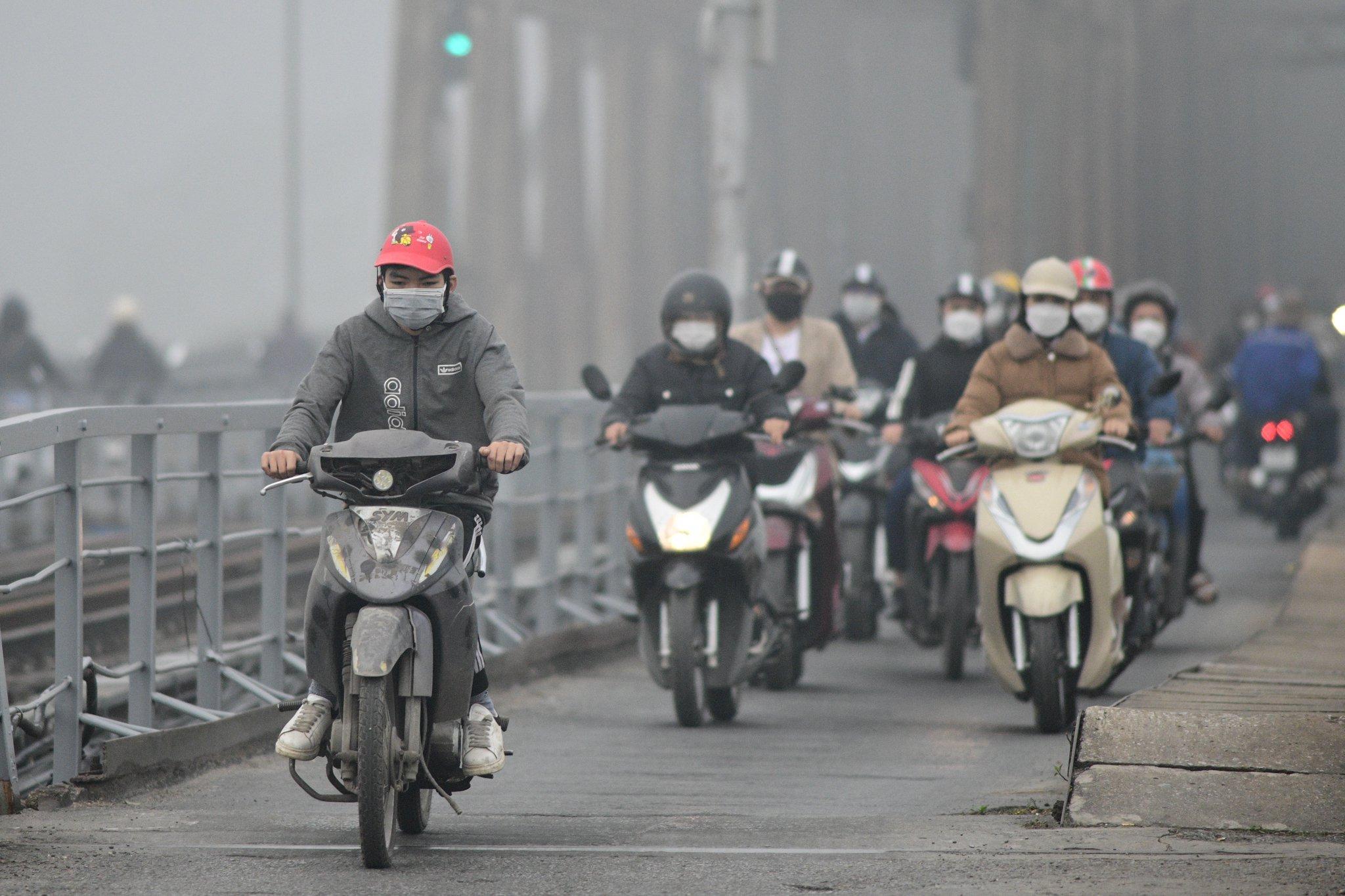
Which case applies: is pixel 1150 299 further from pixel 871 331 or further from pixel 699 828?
pixel 699 828

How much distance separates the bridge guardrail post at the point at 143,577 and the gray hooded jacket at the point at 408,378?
1552mm

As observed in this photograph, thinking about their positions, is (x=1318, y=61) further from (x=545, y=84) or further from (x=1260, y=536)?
(x=1260, y=536)

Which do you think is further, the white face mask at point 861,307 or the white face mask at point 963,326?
the white face mask at point 861,307

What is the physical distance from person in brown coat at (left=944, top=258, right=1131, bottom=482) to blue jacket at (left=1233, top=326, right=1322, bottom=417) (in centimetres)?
942

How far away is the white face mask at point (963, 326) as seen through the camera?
11906 millimetres

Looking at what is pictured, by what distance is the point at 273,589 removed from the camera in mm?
9312

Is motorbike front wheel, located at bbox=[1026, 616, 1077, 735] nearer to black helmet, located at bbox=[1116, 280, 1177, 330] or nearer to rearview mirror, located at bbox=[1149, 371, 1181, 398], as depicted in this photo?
rearview mirror, located at bbox=[1149, 371, 1181, 398]

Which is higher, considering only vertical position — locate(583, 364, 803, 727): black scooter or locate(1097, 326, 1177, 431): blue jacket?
locate(1097, 326, 1177, 431): blue jacket

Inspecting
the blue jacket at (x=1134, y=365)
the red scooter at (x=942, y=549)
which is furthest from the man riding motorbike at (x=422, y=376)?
the blue jacket at (x=1134, y=365)

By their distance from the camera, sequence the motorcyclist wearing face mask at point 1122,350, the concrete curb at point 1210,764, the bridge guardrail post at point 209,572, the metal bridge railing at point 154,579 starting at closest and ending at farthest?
the concrete curb at point 1210,764 < the metal bridge railing at point 154,579 < the bridge guardrail post at point 209,572 < the motorcyclist wearing face mask at point 1122,350

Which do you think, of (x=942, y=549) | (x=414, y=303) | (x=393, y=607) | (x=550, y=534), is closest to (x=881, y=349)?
(x=550, y=534)

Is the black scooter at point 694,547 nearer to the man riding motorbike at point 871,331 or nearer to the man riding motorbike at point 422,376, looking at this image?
the man riding motorbike at point 422,376

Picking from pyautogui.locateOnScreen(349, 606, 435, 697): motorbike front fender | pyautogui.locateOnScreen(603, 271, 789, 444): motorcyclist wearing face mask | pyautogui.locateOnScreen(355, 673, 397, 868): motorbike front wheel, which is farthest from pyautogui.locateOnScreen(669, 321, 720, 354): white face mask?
pyautogui.locateOnScreen(355, 673, 397, 868): motorbike front wheel

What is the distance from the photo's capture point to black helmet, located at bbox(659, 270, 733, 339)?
32.8 feet
